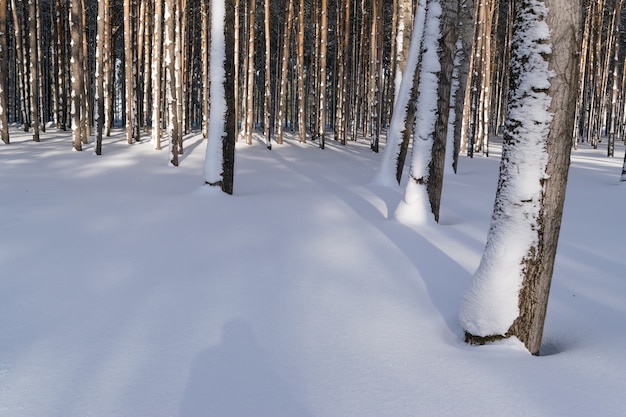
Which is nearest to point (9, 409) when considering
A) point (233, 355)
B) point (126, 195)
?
point (233, 355)

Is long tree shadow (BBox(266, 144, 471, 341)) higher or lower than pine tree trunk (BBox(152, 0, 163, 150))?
lower

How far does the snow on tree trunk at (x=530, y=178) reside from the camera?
265 centimetres

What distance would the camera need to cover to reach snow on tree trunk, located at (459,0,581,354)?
8.68 ft

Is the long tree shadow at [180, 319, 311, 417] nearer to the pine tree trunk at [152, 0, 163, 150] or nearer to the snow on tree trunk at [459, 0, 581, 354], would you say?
the snow on tree trunk at [459, 0, 581, 354]

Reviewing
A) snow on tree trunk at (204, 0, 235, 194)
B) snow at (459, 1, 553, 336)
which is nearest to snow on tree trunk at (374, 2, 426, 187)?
snow on tree trunk at (204, 0, 235, 194)

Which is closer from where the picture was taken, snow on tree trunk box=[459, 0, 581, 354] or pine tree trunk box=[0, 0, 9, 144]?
snow on tree trunk box=[459, 0, 581, 354]

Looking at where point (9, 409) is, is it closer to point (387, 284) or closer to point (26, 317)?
point (26, 317)

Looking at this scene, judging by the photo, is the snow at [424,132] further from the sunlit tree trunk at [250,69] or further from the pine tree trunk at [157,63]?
the sunlit tree trunk at [250,69]

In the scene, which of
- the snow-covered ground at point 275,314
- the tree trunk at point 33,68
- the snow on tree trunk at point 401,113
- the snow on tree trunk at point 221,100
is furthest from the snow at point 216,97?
the tree trunk at point 33,68

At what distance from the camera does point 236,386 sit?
2.40 metres

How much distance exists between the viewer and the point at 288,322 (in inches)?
124

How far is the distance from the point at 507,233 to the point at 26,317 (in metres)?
3.13

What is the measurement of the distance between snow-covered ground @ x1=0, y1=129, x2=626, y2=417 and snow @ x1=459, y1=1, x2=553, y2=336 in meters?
0.26

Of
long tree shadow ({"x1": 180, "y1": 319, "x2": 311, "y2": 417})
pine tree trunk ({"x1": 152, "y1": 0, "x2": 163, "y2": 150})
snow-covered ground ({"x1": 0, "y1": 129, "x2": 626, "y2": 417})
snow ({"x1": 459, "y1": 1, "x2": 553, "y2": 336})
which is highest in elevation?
pine tree trunk ({"x1": 152, "y1": 0, "x2": 163, "y2": 150})
